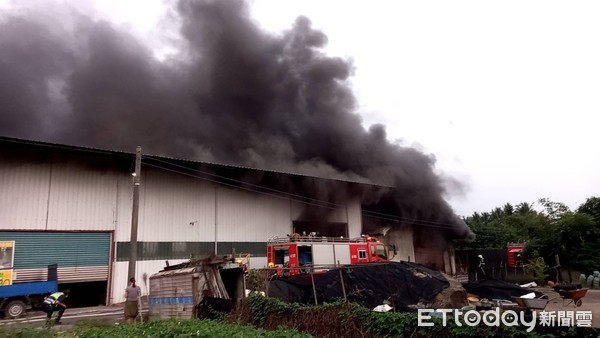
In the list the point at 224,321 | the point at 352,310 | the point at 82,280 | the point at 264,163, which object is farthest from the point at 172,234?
the point at 352,310

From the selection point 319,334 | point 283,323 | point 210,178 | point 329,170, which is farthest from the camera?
point 329,170

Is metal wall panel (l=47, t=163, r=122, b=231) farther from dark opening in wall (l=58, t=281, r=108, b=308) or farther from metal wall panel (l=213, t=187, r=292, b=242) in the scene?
metal wall panel (l=213, t=187, r=292, b=242)

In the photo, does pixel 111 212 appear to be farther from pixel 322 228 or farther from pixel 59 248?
pixel 322 228

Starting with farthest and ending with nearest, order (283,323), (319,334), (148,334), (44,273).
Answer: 1. (44,273)
2. (283,323)
3. (319,334)
4. (148,334)

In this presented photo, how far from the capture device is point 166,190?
21078 mm

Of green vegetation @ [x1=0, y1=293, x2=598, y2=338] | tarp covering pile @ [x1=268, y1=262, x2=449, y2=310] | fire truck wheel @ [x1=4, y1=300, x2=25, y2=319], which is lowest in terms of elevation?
fire truck wheel @ [x1=4, y1=300, x2=25, y2=319]

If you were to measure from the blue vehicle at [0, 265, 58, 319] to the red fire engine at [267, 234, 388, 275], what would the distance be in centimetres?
817

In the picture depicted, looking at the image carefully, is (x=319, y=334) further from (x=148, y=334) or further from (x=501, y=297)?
(x=501, y=297)

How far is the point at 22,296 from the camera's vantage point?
14703 millimetres

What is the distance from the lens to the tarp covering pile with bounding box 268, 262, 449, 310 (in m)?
8.80

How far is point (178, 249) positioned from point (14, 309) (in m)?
7.57

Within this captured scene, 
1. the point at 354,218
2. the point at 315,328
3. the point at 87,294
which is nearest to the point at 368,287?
the point at 315,328

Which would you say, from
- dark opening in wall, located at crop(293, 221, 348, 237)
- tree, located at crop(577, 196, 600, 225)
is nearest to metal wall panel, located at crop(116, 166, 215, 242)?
dark opening in wall, located at crop(293, 221, 348, 237)

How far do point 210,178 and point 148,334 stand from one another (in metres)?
16.3
